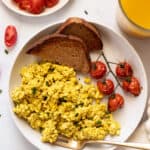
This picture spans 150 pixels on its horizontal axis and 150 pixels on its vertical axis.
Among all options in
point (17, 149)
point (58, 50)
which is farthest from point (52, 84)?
point (17, 149)

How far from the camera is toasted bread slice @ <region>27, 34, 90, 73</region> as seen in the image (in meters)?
1.58

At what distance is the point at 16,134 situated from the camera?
64.3 inches

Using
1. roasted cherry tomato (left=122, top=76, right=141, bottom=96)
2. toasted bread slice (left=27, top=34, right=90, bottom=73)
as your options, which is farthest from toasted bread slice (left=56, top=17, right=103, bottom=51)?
roasted cherry tomato (left=122, top=76, right=141, bottom=96)

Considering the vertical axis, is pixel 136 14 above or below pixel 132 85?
above

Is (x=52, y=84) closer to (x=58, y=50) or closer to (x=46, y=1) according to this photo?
(x=58, y=50)

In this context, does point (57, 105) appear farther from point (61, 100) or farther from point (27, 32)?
point (27, 32)

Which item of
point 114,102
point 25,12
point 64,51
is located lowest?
point 114,102

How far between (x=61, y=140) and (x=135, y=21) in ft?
1.24

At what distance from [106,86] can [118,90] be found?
5 cm

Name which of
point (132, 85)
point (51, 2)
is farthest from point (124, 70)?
point (51, 2)

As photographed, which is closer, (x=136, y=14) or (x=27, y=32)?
(x=136, y=14)

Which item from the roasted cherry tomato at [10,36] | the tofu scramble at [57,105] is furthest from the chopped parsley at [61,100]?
the roasted cherry tomato at [10,36]

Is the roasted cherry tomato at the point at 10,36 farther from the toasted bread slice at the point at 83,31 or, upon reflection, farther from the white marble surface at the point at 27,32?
the toasted bread slice at the point at 83,31

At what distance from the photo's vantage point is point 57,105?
158cm
